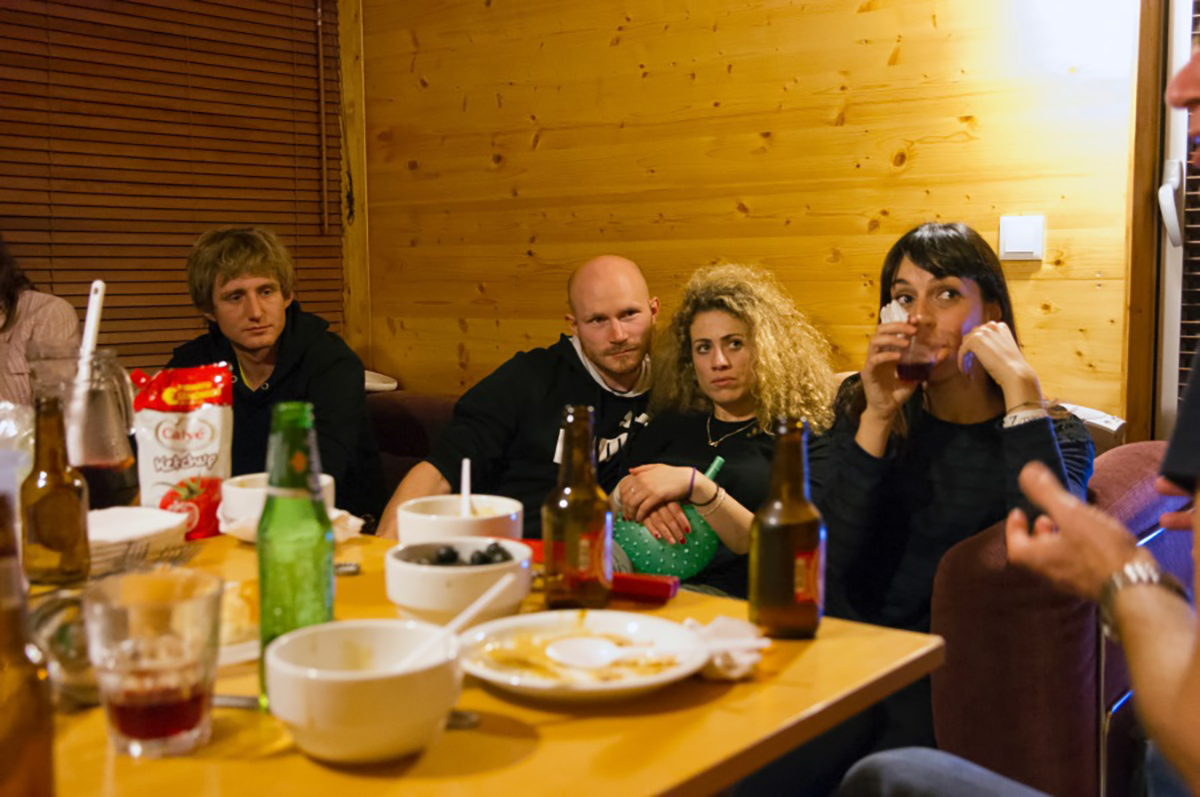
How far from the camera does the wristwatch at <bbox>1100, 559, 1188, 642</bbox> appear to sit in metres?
1.07

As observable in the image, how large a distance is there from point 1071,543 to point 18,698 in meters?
0.93

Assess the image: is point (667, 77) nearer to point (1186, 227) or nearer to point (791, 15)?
point (791, 15)

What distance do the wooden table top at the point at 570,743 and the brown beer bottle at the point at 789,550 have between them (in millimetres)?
39

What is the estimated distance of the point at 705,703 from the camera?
106cm

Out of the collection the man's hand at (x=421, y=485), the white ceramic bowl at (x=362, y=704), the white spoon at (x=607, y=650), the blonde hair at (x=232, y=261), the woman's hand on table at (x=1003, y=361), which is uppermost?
the blonde hair at (x=232, y=261)

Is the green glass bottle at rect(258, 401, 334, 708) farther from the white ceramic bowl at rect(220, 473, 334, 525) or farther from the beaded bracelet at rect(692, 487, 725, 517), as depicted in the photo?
the beaded bracelet at rect(692, 487, 725, 517)

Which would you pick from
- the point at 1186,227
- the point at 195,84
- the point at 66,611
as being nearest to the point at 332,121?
the point at 195,84

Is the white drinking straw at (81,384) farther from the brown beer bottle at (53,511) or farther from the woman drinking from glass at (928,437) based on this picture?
the woman drinking from glass at (928,437)

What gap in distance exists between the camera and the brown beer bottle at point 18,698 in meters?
0.79

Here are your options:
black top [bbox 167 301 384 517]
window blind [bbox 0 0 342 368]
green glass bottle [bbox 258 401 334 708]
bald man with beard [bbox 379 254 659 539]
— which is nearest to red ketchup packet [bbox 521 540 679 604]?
green glass bottle [bbox 258 401 334 708]

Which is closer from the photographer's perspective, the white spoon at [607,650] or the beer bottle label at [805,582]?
the white spoon at [607,650]

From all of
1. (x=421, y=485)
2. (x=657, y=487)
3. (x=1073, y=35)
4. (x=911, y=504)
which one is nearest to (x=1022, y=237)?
(x=1073, y=35)

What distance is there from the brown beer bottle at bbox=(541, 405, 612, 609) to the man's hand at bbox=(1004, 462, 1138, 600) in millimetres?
448

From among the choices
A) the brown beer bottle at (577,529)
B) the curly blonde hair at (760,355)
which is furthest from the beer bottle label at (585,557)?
the curly blonde hair at (760,355)
